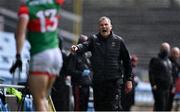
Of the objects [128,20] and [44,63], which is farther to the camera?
[128,20]

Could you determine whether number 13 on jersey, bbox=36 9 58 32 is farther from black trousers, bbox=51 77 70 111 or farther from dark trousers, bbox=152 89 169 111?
dark trousers, bbox=152 89 169 111

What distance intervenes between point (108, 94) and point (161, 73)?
18.0 feet

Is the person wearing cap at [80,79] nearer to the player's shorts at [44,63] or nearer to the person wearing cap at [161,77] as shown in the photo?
the person wearing cap at [161,77]

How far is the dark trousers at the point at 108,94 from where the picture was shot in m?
11.4

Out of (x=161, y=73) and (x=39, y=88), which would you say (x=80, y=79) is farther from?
(x=39, y=88)

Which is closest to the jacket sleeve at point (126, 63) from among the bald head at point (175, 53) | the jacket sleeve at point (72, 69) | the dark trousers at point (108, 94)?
the dark trousers at point (108, 94)

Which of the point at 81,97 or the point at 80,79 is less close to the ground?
the point at 80,79

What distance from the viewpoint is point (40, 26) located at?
762cm

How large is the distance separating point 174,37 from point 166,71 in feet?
54.8

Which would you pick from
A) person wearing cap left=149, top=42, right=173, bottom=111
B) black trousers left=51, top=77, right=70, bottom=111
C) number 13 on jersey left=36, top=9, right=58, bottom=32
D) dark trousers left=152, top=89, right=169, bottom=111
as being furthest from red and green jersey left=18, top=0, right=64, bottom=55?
dark trousers left=152, top=89, right=169, bottom=111

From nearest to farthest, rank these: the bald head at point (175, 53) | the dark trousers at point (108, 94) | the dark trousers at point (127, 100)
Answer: the dark trousers at point (108, 94), the dark trousers at point (127, 100), the bald head at point (175, 53)

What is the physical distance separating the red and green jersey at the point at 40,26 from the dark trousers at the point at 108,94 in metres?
3.85

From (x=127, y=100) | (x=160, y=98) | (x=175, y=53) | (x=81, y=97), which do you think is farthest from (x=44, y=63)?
(x=175, y=53)

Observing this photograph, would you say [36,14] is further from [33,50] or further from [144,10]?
[144,10]
